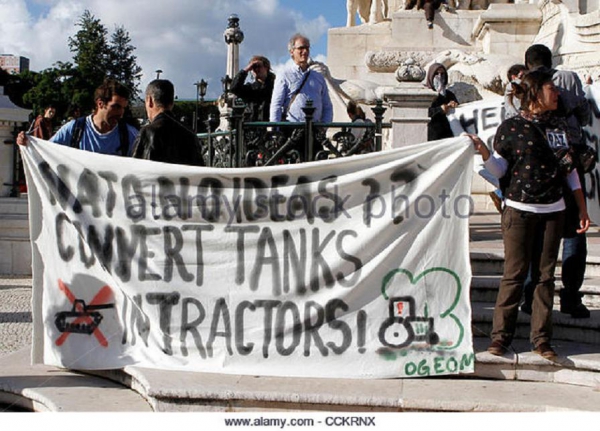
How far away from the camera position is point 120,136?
5.91 m

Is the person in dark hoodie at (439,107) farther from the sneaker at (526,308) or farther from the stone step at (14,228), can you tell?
the stone step at (14,228)

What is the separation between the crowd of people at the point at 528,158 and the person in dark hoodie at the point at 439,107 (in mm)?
1008

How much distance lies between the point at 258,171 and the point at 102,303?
132cm

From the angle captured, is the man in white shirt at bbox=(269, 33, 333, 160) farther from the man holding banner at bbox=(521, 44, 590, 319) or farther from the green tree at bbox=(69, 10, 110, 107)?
the green tree at bbox=(69, 10, 110, 107)

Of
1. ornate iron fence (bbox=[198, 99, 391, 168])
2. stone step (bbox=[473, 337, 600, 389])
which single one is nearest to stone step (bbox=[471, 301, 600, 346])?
stone step (bbox=[473, 337, 600, 389])

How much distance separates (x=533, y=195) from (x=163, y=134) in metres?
2.39

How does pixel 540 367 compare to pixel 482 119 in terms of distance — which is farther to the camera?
pixel 482 119

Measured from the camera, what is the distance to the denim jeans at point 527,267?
5.04m

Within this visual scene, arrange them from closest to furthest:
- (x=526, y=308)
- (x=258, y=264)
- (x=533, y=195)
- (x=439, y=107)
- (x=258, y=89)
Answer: (x=533, y=195) < (x=258, y=264) < (x=526, y=308) < (x=439, y=107) < (x=258, y=89)

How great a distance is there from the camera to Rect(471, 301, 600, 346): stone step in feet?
18.2

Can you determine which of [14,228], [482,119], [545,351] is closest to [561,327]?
[545,351]

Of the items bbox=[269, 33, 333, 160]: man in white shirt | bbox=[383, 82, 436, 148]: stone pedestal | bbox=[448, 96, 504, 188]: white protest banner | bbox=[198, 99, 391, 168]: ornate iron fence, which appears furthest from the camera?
bbox=[269, 33, 333, 160]: man in white shirt

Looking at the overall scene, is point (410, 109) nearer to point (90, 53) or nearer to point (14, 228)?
point (14, 228)

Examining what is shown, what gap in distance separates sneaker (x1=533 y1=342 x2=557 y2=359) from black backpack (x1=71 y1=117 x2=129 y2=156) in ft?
9.99
